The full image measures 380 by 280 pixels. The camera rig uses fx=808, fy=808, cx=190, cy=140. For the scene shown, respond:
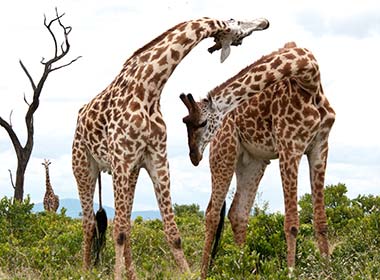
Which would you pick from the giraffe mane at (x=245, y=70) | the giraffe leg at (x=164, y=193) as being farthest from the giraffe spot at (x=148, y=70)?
the giraffe leg at (x=164, y=193)

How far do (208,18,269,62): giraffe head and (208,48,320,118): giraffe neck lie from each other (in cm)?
30

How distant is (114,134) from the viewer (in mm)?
7219

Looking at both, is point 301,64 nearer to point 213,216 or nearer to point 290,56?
point 290,56

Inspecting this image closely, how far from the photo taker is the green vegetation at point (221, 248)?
7283mm

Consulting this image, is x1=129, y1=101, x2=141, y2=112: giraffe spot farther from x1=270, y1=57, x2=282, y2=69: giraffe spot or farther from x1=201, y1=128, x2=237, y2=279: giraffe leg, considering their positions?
x1=201, y1=128, x2=237, y2=279: giraffe leg

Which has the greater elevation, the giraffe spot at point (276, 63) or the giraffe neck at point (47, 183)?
the giraffe neck at point (47, 183)

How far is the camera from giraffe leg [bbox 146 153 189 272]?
7191mm

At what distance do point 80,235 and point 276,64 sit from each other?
4.19 metres

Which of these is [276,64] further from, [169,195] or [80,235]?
[80,235]

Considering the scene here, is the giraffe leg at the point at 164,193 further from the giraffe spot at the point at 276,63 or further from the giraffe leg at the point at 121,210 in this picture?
the giraffe spot at the point at 276,63

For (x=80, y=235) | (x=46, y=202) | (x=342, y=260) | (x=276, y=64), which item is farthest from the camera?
(x=46, y=202)

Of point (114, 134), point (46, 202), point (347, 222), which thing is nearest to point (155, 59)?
point (114, 134)

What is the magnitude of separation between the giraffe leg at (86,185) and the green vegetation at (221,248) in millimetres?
339

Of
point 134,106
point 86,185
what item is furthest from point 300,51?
point 86,185
